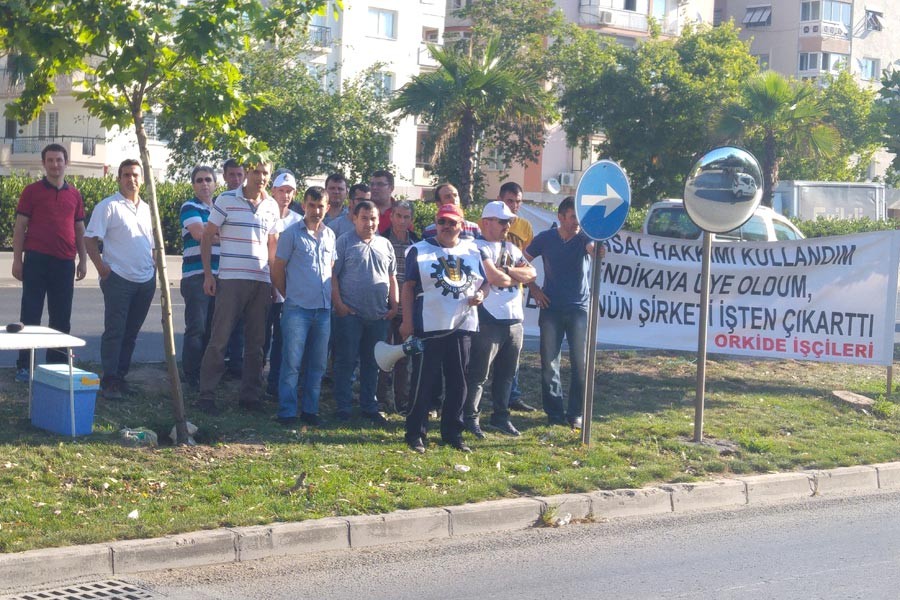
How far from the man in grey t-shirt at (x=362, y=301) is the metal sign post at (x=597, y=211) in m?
1.63

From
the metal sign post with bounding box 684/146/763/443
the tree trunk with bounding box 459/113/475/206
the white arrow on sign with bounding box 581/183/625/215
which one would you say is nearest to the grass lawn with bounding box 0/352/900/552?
the metal sign post with bounding box 684/146/763/443

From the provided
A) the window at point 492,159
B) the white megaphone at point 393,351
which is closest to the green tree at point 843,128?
the window at point 492,159

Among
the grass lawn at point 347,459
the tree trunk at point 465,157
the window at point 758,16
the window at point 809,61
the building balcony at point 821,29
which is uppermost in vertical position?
the window at point 758,16

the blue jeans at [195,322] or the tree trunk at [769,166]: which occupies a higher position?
the tree trunk at [769,166]

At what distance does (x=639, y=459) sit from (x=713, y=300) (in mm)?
3761

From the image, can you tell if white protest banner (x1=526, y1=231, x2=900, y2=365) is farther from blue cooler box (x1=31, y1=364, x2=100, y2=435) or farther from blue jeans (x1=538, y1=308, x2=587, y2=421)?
blue cooler box (x1=31, y1=364, x2=100, y2=435)

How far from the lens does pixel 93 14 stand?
7.74 metres

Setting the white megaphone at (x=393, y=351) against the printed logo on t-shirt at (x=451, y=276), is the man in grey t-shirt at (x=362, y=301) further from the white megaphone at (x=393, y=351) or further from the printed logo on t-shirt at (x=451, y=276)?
the printed logo on t-shirt at (x=451, y=276)

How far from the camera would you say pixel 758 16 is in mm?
71812

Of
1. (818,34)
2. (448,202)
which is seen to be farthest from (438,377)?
(818,34)

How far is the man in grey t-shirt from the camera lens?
31.0 feet

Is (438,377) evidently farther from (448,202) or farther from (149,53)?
(149,53)

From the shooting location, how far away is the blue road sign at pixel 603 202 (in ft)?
31.0

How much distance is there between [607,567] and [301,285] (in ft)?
11.6
